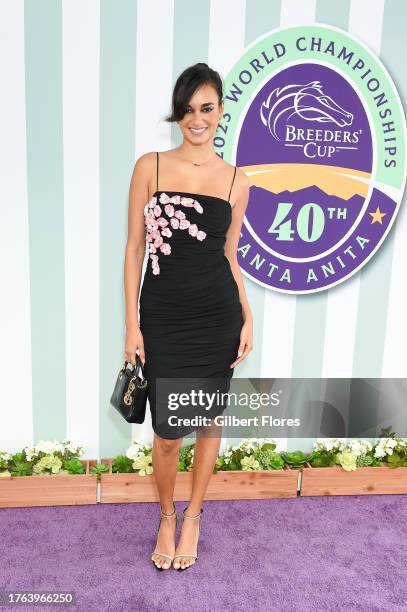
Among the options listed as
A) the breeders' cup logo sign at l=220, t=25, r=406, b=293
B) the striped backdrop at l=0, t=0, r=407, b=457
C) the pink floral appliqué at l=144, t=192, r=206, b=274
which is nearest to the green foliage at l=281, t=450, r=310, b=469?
the striped backdrop at l=0, t=0, r=407, b=457

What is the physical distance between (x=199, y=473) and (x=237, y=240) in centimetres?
87

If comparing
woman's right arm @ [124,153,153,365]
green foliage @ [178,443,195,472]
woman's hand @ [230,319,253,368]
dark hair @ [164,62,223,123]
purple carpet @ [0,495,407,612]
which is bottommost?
purple carpet @ [0,495,407,612]

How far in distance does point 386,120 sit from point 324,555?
180cm

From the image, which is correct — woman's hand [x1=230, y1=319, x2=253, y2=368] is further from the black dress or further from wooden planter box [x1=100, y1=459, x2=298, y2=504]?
wooden planter box [x1=100, y1=459, x2=298, y2=504]

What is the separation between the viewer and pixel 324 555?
2420 millimetres

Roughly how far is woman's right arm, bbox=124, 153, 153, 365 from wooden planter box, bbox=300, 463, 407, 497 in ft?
3.67

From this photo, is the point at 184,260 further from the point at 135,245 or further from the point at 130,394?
the point at 130,394

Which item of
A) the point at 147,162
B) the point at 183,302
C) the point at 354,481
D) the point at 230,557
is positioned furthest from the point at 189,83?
the point at 354,481

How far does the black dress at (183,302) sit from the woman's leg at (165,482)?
0.24 ft

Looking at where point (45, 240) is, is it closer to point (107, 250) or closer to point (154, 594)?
point (107, 250)

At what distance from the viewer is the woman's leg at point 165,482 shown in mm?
2291

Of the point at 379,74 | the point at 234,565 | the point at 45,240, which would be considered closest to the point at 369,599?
the point at 234,565

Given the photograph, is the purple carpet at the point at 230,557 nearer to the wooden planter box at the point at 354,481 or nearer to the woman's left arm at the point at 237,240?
the wooden planter box at the point at 354,481

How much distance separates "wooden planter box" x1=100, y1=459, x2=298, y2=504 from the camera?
274 cm
